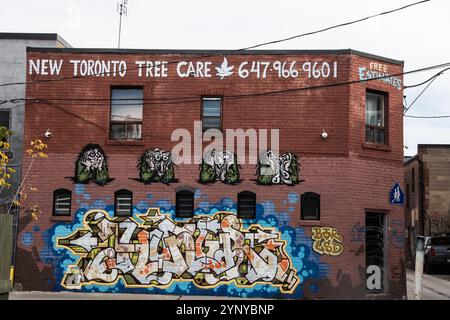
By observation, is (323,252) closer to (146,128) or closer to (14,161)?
(146,128)

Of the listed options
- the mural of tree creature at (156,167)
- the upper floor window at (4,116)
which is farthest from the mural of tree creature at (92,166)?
the upper floor window at (4,116)

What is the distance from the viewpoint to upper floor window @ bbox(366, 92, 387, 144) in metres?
19.8

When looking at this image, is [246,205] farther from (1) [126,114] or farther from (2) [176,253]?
(1) [126,114]

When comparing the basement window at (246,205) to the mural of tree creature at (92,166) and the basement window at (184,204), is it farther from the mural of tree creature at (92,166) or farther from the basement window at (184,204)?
the mural of tree creature at (92,166)

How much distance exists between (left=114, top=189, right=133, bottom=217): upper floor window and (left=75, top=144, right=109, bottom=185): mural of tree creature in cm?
55

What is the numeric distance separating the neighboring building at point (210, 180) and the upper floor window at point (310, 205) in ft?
0.13

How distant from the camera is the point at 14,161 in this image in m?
20.7

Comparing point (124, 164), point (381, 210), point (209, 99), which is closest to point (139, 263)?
point (124, 164)

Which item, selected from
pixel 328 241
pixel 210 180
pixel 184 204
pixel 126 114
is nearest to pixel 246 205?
pixel 210 180

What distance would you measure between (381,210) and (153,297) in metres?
7.08

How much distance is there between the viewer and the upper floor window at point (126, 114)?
1958 centimetres

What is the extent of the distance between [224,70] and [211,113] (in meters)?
1.32

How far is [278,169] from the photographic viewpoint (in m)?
19.1

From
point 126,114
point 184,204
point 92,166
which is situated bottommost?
point 184,204
